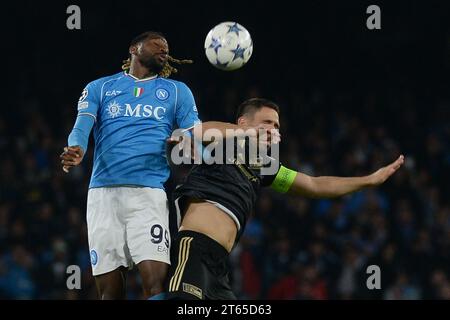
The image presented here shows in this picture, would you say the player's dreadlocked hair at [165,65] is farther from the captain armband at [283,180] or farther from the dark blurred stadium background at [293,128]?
the dark blurred stadium background at [293,128]

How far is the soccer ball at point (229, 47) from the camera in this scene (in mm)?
6430

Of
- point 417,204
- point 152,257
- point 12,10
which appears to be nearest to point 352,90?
point 417,204

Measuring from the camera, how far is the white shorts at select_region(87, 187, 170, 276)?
19.5ft

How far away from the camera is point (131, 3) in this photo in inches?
562

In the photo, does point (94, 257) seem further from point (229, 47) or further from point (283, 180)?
point (229, 47)

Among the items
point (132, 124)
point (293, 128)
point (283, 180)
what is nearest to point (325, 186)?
point (283, 180)

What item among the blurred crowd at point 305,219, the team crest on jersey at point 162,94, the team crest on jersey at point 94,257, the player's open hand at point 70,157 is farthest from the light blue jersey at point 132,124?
the blurred crowd at point 305,219

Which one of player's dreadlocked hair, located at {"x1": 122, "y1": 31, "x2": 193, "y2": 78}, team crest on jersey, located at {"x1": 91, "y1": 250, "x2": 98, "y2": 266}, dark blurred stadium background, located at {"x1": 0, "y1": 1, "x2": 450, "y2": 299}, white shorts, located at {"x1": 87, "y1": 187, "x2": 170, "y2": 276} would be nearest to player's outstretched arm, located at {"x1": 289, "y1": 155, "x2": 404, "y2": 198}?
white shorts, located at {"x1": 87, "y1": 187, "x2": 170, "y2": 276}

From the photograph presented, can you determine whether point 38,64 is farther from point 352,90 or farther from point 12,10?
point 352,90

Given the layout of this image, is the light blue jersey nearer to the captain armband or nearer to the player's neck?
the player's neck

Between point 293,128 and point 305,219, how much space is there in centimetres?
207

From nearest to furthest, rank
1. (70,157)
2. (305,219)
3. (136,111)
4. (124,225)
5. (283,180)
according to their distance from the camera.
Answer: (70,157), (124,225), (136,111), (283,180), (305,219)

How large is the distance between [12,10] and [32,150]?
2975 millimetres

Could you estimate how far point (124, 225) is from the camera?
604 centimetres
